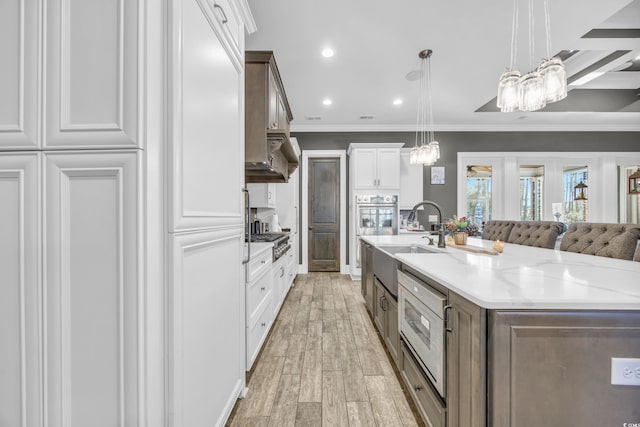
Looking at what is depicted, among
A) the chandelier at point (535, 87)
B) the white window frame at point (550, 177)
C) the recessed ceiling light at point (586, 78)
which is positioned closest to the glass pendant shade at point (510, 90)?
the chandelier at point (535, 87)

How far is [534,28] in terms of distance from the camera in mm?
2814

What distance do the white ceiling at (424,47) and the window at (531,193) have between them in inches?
44.0

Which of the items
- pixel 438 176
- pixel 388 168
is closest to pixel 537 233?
pixel 388 168

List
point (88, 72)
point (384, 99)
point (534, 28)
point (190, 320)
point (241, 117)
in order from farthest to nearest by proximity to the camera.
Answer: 1. point (384, 99)
2. point (534, 28)
3. point (241, 117)
4. point (190, 320)
5. point (88, 72)

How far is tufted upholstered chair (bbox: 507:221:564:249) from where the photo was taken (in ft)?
8.37

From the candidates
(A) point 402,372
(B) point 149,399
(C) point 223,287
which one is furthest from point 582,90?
(B) point 149,399

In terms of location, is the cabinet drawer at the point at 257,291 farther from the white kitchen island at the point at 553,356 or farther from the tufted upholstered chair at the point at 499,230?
the tufted upholstered chair at the point at 499,230

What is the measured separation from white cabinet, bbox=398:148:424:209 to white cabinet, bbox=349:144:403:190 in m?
0.41

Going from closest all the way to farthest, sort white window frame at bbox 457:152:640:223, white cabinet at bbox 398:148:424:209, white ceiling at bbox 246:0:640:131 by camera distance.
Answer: white ceiling at bbox 246:0:640:131 < white cabinet at bbox 398:148:424:209 < white window frame at bbox 457:152:640:223

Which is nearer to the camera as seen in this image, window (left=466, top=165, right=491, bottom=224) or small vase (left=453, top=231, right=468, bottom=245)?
small vase (left=453, top=231, right=468, bottom=245)

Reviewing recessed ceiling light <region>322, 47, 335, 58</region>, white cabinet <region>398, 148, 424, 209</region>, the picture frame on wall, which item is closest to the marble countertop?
recessed ceiling light <region>322, 47, 335, 58</region>

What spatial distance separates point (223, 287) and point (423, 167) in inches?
205

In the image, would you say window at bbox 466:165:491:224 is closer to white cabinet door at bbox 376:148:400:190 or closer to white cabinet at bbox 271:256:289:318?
white cabinet door at bbox 376:148:400:190

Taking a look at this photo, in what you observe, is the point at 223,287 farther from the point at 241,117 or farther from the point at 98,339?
the point at 241,117
